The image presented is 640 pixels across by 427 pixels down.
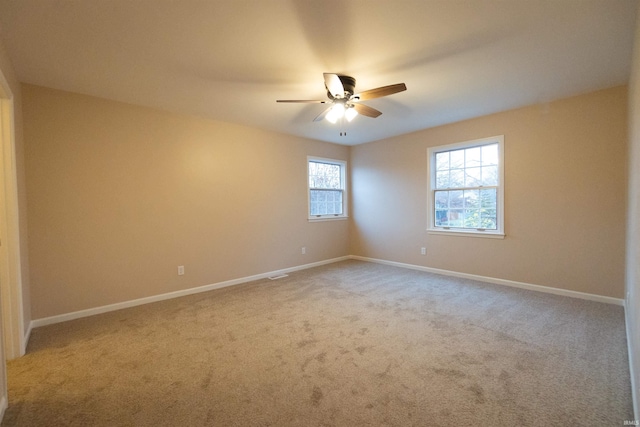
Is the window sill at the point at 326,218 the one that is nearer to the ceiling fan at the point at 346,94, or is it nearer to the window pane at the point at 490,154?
the ceiling fan at the point at 346,94

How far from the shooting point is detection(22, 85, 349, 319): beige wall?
301 cm

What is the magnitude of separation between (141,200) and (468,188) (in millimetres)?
4750

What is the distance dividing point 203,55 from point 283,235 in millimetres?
3160

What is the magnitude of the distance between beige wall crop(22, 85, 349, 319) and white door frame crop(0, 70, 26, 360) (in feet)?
2.33

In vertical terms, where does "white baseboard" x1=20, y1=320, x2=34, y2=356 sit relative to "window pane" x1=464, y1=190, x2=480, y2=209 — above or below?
below

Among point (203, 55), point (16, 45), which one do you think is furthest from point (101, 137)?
point (203, 55)

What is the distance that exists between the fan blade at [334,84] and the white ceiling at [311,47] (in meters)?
0.23

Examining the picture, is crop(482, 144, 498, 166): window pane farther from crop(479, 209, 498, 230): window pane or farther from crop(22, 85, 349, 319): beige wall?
crop(22, 85, 349, 319): beige wall

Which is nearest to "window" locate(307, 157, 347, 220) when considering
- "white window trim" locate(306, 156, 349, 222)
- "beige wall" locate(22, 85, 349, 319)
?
"white window trim" locate(306, 156, 349, 222)

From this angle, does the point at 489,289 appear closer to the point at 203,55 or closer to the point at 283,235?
the point at 283,235

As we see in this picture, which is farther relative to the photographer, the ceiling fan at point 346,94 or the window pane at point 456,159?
the window pane at point 456,159

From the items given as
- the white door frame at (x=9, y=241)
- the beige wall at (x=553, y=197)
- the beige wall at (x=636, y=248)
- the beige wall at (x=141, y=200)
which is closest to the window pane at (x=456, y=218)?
the beige wall at (x=553, y=197)

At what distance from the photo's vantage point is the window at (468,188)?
4.19 metres

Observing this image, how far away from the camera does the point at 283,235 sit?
5027 millimetres
